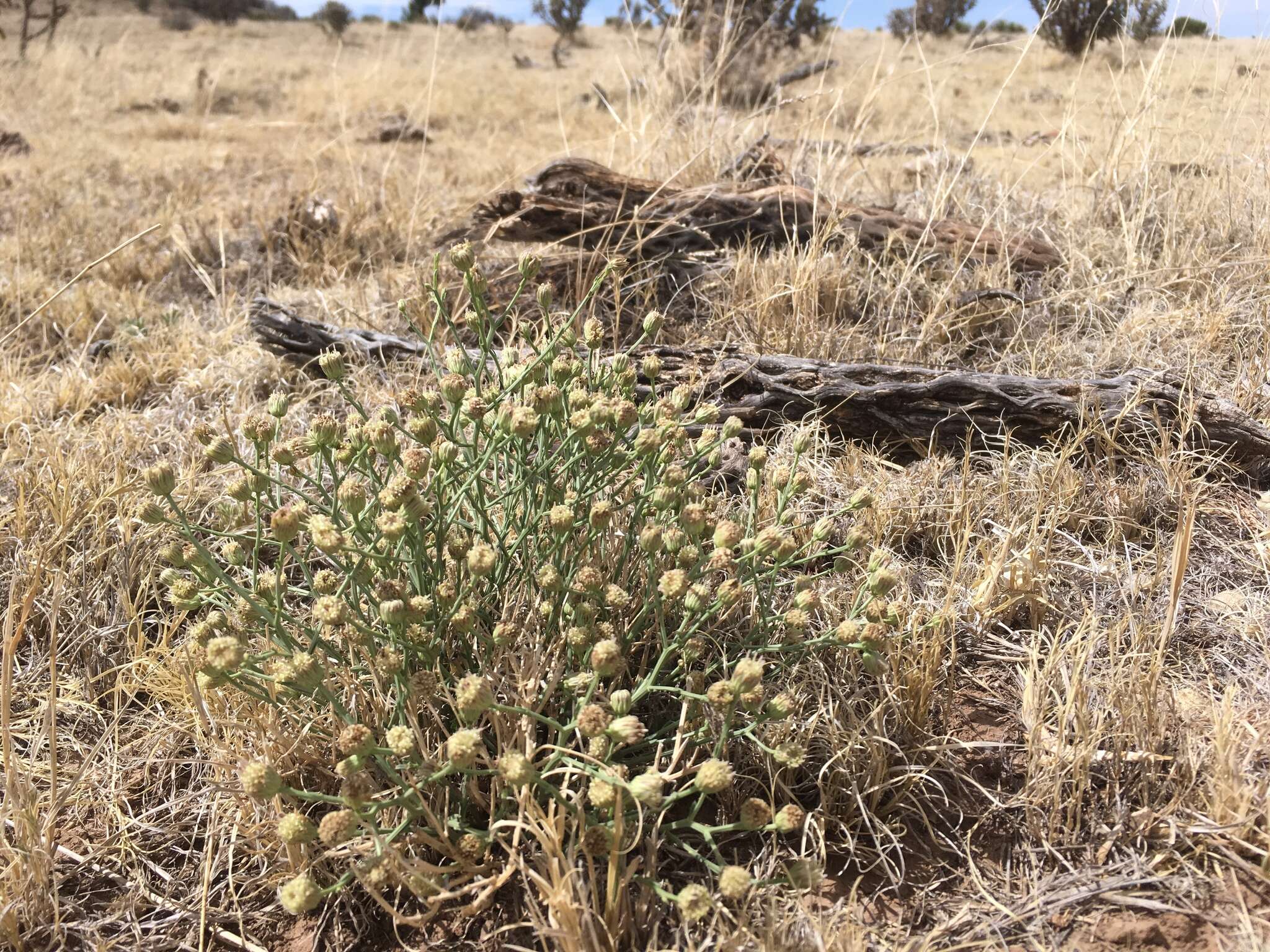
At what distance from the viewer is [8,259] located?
4.05 m

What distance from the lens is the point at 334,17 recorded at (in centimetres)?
2716

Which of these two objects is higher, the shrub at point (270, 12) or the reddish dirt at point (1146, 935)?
the shrub at point (270, 12)

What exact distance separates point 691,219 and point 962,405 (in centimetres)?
155

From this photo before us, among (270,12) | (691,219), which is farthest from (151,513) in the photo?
(270,12)

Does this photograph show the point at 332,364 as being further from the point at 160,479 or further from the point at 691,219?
the point at 691,219

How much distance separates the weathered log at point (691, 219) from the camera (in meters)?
3.43

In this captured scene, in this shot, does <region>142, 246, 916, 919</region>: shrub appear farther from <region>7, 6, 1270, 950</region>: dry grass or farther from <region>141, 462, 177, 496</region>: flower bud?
<region>7, 6, 1270, 950</region>: dry grass

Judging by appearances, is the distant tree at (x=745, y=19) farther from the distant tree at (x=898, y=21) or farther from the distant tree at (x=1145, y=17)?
the distant tree at (x=898, y=21)

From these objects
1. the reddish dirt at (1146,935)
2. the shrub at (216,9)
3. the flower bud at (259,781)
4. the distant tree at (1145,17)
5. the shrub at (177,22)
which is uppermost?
the shrub at (216,9)

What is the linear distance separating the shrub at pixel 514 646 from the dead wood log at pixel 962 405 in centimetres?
76

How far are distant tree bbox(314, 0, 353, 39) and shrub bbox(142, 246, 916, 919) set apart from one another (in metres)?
29.0

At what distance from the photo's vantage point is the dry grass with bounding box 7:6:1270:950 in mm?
1364

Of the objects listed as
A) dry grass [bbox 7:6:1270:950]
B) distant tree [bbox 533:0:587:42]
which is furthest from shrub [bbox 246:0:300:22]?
dry grass [bbox 7:6:1270:950]

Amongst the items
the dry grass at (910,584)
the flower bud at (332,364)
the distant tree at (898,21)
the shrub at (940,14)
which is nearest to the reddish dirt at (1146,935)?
the dry grass at (910,584)
